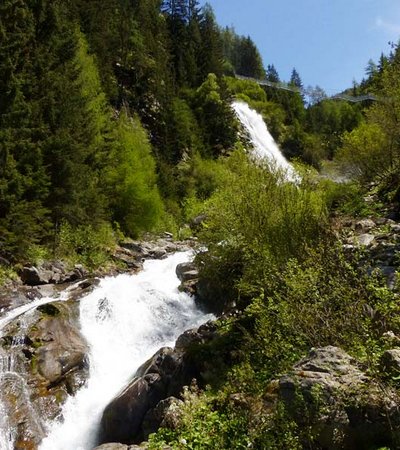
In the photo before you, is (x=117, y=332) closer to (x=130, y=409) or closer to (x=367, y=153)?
(x=130, y=409)

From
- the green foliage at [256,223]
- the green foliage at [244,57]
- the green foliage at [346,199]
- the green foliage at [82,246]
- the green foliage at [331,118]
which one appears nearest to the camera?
the green foliage at [256,223]

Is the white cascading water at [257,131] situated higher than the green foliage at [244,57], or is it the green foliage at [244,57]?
the green foliage at [244,57]

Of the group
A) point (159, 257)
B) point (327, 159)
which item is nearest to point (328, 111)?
point (327, 159)

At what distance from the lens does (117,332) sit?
1565 centimetres

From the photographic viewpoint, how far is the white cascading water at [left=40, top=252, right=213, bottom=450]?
11.2m

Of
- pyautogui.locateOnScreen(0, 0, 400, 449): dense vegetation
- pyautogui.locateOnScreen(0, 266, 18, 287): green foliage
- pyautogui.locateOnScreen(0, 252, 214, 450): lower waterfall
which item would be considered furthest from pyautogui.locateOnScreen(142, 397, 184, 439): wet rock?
pyautogui.locateOnScreen(0, 266, 18, 287): green foliage

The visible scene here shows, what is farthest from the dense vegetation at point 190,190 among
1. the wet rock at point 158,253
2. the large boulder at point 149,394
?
the wet rock at point 158,253

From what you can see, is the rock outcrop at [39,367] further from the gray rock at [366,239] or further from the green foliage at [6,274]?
the gray rock at [366,239]

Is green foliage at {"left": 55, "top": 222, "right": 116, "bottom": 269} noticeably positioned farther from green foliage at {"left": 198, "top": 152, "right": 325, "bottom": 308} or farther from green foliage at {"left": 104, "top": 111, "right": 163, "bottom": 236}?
green foliage at {"left": 198, "top": 152, "right": 325, "bottom": 308}

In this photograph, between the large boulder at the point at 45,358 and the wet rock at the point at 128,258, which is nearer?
the large boulder at the point at 45,358

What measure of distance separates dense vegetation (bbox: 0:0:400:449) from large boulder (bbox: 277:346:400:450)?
1.01ft

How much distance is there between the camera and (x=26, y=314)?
543 inches

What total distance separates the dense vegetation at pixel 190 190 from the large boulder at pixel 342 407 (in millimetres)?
309

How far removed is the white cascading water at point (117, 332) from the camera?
36.7 ft
